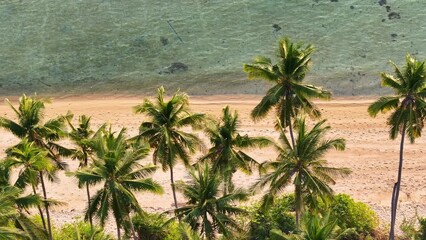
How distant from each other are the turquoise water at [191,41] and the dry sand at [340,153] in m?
3.46

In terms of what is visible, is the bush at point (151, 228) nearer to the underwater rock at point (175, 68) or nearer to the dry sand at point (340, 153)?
the dry sand at point (340, 153)

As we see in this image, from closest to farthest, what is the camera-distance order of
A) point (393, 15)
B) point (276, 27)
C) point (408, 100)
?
point (408, 100) → point (393, 15) → point (276, 27)

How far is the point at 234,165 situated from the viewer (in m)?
40.6

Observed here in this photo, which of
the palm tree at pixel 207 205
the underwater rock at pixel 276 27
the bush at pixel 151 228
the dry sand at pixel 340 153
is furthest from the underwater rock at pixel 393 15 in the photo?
the palm tree at pixel 207 205

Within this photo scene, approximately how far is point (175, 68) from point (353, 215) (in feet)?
129

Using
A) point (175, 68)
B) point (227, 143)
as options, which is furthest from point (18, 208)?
point (175, 68)

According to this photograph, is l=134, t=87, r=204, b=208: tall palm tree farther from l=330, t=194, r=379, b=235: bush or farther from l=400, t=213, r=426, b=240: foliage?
l=400, t=213, r=426, b=240: foliage

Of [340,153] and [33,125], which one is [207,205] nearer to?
[33,125]

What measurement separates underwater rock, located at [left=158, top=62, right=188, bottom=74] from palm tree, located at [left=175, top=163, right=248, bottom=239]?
43052mm

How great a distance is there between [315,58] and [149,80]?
22.0 m

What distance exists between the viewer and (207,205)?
113ft

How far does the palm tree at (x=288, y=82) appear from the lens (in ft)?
133

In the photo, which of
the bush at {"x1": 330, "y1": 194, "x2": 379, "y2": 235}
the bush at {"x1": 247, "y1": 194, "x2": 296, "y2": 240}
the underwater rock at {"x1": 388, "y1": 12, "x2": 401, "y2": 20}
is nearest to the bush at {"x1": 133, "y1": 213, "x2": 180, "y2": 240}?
the bush at {"x1": 247, "y1": 194, "x2": 296, "y2": 240}

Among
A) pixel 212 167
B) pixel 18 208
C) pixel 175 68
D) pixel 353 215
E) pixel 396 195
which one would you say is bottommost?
pixel 353 215
